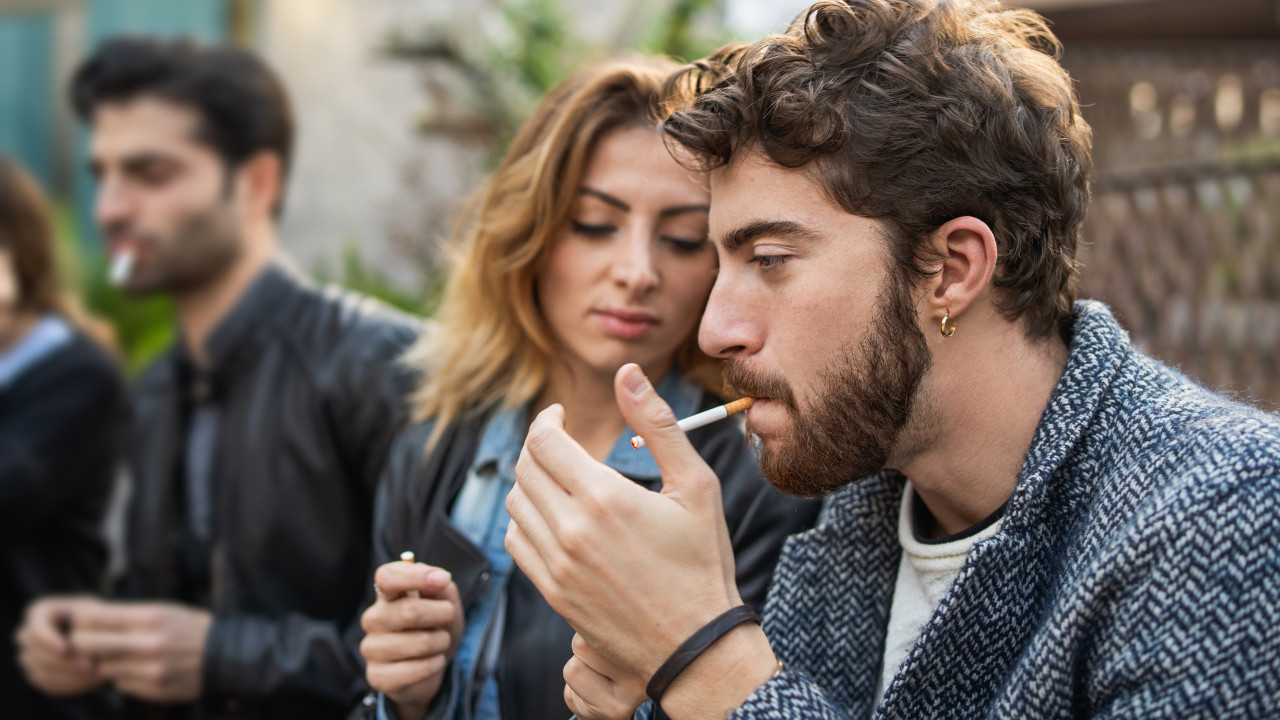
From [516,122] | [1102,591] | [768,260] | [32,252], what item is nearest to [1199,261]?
[516,122]

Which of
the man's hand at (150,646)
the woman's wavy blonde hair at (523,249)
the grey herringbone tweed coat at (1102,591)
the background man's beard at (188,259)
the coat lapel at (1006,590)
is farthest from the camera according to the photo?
the background man's beard at (188,259)

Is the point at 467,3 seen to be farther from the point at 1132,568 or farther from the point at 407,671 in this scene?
the point at 1132,568

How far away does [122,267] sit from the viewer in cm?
374

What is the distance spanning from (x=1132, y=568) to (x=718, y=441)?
0.96 m

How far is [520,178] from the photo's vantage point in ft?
8.37

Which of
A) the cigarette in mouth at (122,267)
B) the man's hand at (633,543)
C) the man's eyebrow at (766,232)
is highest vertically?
the man's eyebrow at (766,232)

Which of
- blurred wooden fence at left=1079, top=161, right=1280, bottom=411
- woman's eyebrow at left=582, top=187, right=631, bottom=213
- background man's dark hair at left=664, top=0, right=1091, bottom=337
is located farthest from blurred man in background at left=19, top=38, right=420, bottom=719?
blurred wooden fence at left=1079, top=161, right=1280, bottom=411

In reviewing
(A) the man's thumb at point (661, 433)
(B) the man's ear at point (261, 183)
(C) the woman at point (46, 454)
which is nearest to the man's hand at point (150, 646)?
(C) the woman at point (46, 454)

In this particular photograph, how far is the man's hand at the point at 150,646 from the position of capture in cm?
289

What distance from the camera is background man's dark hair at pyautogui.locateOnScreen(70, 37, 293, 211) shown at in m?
3.93

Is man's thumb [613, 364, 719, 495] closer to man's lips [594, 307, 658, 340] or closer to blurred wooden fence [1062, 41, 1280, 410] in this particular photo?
man's lips [594, 307, 658, 340]

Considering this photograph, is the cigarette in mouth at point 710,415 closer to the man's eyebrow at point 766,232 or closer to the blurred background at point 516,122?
the man's eyebrow at point 766,232

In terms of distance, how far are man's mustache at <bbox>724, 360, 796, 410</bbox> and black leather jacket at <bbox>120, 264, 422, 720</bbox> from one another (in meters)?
1.43

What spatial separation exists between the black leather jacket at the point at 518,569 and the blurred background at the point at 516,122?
2311 mm
